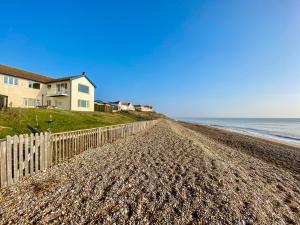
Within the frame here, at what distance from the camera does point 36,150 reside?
539 cm

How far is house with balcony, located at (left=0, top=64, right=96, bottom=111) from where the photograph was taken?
23672 mm

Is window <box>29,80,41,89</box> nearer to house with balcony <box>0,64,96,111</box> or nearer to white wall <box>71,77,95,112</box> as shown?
house with balcony <box>0,64,96,111</box>

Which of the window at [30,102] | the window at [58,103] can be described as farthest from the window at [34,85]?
the window at [58,103]

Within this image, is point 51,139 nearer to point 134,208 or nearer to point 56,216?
point 56,216

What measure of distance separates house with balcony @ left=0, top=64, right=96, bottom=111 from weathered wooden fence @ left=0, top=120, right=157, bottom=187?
21671 millimetres

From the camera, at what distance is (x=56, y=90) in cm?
2859

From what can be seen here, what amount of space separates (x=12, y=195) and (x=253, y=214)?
573 cm

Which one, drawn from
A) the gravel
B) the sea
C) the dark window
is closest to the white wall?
the dark window

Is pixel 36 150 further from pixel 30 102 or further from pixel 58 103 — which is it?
pixel 58 103

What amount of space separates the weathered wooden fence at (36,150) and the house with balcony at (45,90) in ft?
71.1

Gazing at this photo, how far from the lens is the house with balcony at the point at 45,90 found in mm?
23672

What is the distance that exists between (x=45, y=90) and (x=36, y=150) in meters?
29.0

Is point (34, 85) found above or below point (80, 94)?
above

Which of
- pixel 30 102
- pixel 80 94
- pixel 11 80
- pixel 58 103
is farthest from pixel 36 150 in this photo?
pixel 58 103
